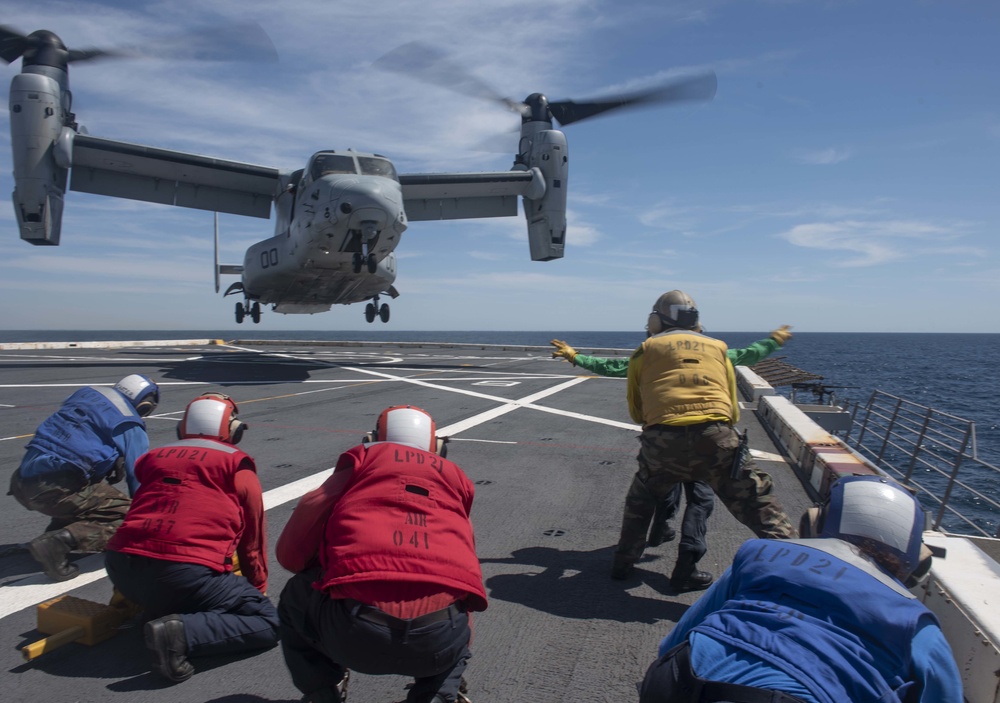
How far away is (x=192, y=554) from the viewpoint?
136 inches

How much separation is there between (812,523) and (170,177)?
2524cm

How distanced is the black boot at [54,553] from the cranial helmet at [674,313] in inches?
170

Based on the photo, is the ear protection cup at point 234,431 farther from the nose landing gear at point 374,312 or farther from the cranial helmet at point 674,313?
the nose landing gear at point 374,312

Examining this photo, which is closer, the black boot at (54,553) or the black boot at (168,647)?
the black boot at (168,647)

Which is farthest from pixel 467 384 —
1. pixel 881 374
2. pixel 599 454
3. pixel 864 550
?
pixel 881 374

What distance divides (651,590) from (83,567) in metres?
3.97

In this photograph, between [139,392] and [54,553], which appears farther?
[139,392]

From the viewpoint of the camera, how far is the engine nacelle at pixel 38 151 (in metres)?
19.0

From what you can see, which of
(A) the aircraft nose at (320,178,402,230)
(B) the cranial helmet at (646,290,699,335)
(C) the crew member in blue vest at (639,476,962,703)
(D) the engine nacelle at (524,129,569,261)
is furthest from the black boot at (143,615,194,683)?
(D) the engine nacelle at (524,129,569,261)

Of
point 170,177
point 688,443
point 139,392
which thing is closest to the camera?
point 688,443

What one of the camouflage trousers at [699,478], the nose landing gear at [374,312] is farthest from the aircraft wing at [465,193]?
the camouflage trousers at [699,478]

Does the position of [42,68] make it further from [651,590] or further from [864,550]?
[864,550]

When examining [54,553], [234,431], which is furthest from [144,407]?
[234,431]

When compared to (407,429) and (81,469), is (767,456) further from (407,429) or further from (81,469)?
(81,469)
